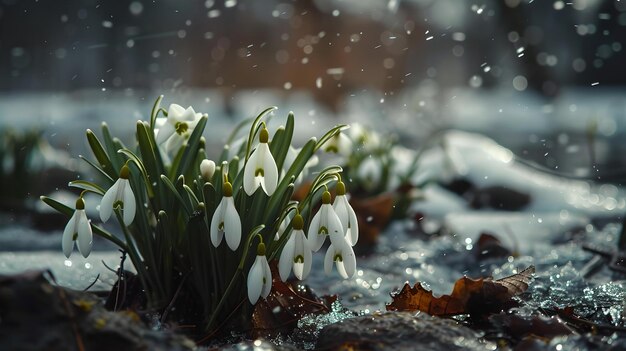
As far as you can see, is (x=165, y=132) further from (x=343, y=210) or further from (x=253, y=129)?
(x=343, y=210)

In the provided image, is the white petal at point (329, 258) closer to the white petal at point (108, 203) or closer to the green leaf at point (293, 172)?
the green leaf at point (293, 172)

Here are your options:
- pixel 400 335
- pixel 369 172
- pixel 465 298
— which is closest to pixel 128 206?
pixel 400 335

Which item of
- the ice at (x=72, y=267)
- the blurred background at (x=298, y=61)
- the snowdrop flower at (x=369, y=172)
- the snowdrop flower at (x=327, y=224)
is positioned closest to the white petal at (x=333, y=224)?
the snowdrop flower at (x=327, y=224)

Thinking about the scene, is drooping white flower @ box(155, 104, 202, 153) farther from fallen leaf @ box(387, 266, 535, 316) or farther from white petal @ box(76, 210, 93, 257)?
fallen leaf @ box(387, 266, 535, 316)

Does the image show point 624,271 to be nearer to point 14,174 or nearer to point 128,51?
point 14,174

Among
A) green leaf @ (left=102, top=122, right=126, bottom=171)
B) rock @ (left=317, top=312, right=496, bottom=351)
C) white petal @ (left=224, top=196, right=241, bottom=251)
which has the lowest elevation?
rock @ (left=317, top=312, right=496, bottom=351)

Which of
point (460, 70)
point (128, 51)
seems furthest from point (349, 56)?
point (460, 70)

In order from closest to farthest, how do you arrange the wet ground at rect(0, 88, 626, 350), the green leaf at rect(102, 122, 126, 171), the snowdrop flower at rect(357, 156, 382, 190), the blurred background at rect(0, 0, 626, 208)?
the green leaf at rect(102, 122, 126, 171) < the wet ground at rect(0, 88, 626, 350) < the snowdrop flower at rect(357, 156, 382, 190) < the blurred background at rect(0, 0, 626, 208)

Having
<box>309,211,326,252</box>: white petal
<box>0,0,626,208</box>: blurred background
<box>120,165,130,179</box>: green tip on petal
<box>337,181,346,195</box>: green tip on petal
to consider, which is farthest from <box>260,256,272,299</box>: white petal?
<box>0,0,626,208</box>: blurred background
